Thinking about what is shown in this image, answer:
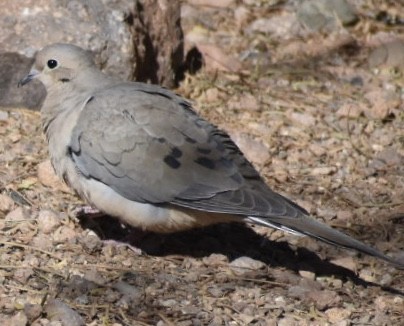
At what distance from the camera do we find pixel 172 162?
499cm

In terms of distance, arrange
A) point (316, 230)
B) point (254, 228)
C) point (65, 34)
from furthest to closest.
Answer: point (65, 34) → point (254, 228) → point (316, 230)

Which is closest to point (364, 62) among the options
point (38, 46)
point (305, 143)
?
point (305, 143)

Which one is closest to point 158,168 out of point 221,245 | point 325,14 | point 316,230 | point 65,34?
point 221,245

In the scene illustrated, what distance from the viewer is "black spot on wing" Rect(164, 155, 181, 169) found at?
498 cm

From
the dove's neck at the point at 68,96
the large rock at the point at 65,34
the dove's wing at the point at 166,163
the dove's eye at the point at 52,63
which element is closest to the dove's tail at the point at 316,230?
the dove's wing at the point at 166,163

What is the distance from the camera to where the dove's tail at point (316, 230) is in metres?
4.69

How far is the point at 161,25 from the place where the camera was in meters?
6.95

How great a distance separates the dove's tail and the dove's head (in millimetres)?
1276

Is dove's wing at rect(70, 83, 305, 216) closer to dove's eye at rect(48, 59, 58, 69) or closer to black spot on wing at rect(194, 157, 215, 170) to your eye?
black spot on wing at rect(194, 157, 215, 170)

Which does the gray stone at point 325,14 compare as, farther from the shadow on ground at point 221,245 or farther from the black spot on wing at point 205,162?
the black spot on wing at point 205,162

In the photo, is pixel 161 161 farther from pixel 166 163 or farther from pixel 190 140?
pixel 190 140

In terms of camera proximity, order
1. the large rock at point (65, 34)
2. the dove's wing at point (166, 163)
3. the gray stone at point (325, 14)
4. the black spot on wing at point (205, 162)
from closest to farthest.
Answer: the dove's wing at point (166, 163), the black spot on wing at point (205, 162), the large rock at point (65, 34), the gray stone at point (325, 14)

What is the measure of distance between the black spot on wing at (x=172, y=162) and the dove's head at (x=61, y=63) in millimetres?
802

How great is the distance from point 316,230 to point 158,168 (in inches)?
32.3
